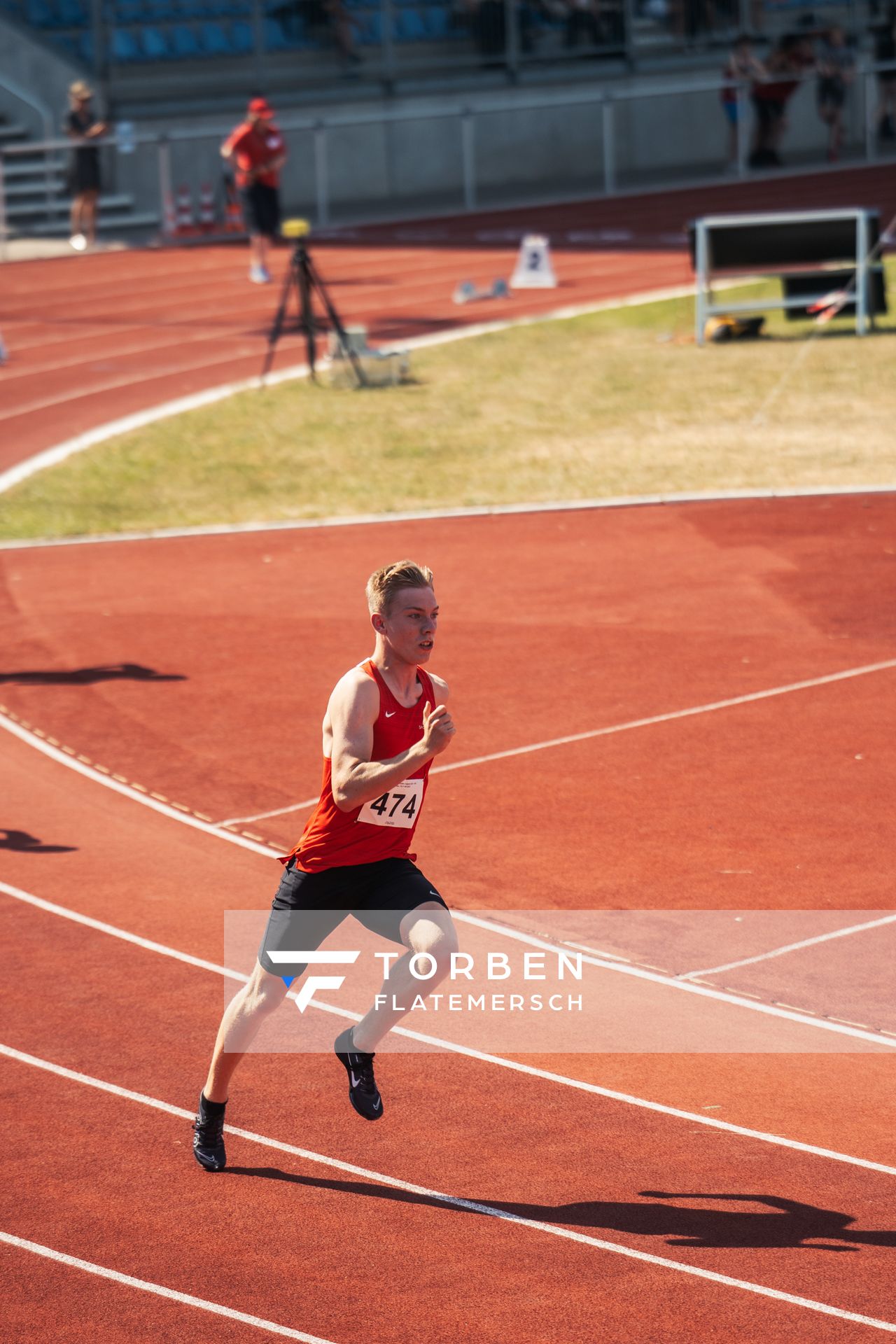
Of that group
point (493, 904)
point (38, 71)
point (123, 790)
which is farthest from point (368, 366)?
point (38, 71)

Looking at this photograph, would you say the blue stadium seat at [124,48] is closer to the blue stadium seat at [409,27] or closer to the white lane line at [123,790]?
the blue stadium seat at [409,27]

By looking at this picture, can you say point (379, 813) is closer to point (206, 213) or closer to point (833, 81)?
point (206, 213)

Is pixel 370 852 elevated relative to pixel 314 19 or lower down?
lower down

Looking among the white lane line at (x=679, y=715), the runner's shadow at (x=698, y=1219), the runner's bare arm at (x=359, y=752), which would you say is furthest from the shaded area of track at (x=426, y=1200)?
the white lane line at (x=679, y=715)

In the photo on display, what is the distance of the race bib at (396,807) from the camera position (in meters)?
5.65

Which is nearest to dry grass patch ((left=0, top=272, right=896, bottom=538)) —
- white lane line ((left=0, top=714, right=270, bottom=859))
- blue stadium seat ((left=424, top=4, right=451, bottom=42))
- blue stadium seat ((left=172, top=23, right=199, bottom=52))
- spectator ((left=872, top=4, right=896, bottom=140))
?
white lane line ((left=0, top=714, right=270, bottom=859))

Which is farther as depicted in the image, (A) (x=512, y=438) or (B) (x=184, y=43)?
(B) (x=184, y=43)

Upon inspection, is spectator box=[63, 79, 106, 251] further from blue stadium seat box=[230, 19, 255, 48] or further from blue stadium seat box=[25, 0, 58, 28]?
blue stadium seat box=[230, 19, 255, 48]

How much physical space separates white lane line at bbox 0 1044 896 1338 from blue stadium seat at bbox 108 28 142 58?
3104 cm

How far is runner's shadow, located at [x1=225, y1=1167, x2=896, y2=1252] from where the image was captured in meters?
5.48

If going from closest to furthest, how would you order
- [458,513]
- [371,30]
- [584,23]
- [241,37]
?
1. [458,513]
2. [241,37]
3. [371,30]
4. [584,23]

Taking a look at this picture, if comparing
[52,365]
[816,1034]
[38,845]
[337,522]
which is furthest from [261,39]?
[816,1034]

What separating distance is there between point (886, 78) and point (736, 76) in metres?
3.78

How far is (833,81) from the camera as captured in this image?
120 feet
